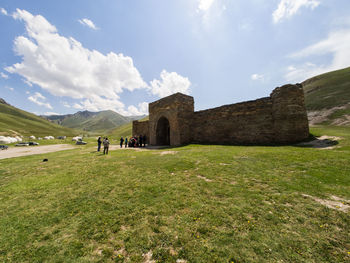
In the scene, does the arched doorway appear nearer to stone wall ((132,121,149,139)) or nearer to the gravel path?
stone wall ((132,121,149,139))

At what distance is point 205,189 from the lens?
4.65 meters

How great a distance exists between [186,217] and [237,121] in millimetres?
13363

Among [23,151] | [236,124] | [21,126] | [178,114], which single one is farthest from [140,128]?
[21,126]

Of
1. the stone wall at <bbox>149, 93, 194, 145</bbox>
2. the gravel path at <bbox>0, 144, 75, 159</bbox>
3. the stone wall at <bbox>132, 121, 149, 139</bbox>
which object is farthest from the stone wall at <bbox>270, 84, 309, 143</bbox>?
the gravel path at <bbox>0, 144, 75, 159</bbox>

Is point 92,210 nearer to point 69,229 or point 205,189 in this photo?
point 69,229

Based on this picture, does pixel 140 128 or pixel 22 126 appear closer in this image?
pixel 140 128

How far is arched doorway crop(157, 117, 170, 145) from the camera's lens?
2095 cm

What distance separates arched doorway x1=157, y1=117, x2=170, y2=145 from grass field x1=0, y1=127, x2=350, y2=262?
14998 mm

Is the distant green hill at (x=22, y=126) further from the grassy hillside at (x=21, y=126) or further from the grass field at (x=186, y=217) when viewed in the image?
the grass field at (x=186, y=217)

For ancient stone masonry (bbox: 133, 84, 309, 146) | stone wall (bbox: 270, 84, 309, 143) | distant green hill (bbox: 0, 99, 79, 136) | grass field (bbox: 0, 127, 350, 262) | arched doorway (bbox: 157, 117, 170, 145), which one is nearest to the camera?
grass field (bbox: 0, 127, 350, 262)

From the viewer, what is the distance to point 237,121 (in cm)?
1473

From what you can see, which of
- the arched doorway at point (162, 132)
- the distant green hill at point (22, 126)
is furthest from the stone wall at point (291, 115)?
the distant green hill at point (22, 126)

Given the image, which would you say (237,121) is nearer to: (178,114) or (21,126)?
(178,114)

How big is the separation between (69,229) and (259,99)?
15.6 meters
